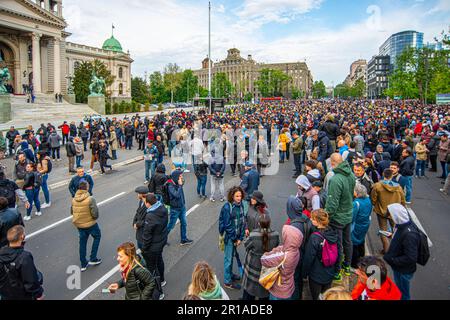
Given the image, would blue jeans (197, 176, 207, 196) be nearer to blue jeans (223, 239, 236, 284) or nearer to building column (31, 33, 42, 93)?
blue jeans (223, 239, 236, 284)

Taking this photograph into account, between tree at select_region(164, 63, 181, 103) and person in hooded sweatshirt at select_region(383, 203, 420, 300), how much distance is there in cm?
9500

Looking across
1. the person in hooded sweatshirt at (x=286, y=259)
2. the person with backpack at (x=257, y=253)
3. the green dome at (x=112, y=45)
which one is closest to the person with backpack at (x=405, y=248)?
the person in hooded sweatshirt at (x=286, y=259)

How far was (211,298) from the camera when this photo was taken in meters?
3.29

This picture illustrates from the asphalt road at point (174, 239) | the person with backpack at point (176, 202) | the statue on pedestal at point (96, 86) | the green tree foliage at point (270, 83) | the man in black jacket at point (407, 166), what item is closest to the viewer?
the asphalt road at point (174, 239)

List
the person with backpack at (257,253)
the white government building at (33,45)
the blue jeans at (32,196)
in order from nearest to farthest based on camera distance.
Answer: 1. the person with backpack at (257,253)
2. the blue jeans at (32,196)
3. the white government building at (33,45)

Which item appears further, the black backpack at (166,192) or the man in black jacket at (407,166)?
the man in black jacket at (407,166)

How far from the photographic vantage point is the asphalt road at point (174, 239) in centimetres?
569

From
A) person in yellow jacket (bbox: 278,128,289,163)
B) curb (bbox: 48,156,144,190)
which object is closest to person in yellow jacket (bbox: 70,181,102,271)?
curb (bbox: 48,156,144,190)

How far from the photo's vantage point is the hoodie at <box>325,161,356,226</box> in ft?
17.8

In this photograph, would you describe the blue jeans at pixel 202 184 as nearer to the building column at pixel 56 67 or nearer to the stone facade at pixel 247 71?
the building column at pixel 56 67

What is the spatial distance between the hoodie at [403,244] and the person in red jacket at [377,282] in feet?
3.25

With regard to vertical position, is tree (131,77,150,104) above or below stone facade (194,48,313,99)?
below

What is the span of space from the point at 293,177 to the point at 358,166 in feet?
22.2

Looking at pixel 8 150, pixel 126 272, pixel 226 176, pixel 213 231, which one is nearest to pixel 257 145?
pixel 226 176
